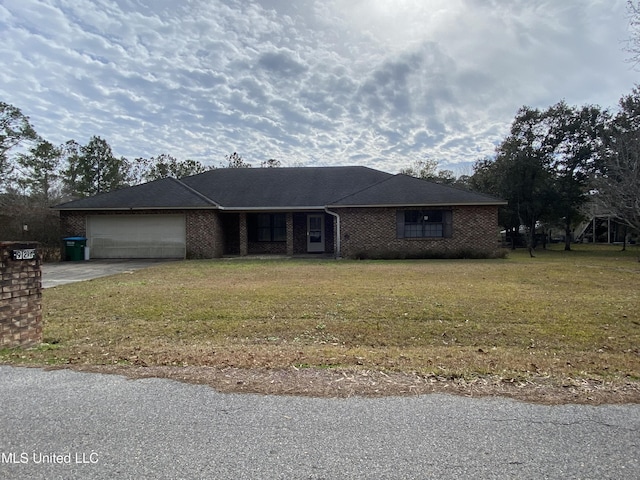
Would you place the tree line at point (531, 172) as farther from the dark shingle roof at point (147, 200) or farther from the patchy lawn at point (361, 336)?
the patchy lawn at point (361, 336)

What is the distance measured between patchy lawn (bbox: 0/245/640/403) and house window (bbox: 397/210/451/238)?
331 inches

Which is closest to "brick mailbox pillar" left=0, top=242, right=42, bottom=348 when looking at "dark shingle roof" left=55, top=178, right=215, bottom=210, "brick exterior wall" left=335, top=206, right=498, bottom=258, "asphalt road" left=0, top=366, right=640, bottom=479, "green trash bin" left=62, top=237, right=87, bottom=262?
"asphalt road" left=0, top=366, right=640, bottom=479

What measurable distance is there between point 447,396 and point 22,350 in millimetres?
4756

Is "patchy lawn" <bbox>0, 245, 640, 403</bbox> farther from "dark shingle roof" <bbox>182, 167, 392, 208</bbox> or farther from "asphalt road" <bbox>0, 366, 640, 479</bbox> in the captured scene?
"dark shingle roof" <bbox>182, 167, 392, 208</bbox>

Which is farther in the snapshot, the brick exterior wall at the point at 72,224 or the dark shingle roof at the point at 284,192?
the brick exterior wall at the point at 72,224

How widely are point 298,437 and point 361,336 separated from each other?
2683 millimetres

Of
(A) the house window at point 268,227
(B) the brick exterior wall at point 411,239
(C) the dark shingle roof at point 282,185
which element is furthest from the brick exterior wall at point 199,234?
(B) the brick exterior wall at point 411,239

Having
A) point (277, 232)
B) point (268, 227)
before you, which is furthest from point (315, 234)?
point (268, 227)

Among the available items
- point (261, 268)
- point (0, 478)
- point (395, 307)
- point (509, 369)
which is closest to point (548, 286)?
point (395, 307)

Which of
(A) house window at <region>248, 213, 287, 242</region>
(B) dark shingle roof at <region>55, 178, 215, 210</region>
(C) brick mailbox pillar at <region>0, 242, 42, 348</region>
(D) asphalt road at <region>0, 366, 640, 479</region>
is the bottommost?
(D) asphalt road at <region>0, 366, 640, 479</region>

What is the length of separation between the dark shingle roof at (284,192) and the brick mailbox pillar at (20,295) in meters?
12.9

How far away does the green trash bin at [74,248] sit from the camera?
17516 millimetres

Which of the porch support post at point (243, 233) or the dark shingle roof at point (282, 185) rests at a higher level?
the dark shingle roof at point (282, 185)

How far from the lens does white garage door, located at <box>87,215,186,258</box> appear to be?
711 inches
